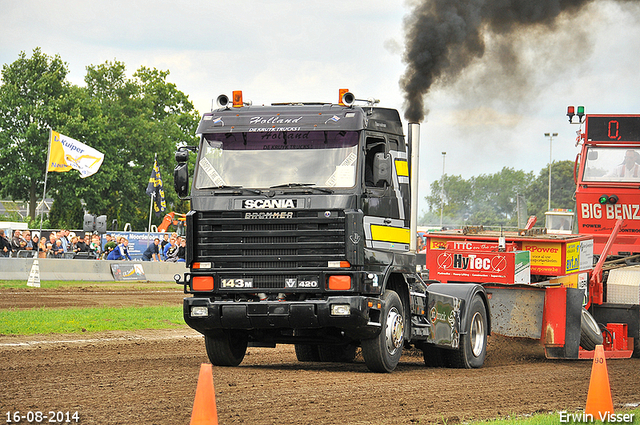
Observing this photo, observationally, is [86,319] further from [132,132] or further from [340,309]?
[132,132]

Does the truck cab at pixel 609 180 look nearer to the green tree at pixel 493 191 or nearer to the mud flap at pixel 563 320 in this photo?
the mud flap at pixel 563 320

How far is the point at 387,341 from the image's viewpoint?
10.5m

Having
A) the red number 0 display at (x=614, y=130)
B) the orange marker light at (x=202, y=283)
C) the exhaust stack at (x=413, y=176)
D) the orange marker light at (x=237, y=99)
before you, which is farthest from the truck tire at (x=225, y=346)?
the red number 0 display at (x=614, y=130)

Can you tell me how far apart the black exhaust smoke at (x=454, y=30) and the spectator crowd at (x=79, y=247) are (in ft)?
59.6

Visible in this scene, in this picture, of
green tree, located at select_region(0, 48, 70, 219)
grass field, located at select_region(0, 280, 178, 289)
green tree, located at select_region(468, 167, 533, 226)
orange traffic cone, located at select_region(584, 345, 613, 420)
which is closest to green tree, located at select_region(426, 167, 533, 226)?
green tree, located at select_region(468, 167, 533, 226)

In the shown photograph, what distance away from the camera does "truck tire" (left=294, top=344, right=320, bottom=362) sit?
12828 mm

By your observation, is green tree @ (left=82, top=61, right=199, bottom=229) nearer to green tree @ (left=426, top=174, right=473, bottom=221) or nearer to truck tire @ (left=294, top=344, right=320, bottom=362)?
green tree @ (left=426, top=174, right=473, bottom=221)

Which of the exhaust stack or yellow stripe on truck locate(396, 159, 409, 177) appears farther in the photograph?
the exhaust stack

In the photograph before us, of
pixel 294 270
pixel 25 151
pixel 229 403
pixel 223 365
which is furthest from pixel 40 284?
pixel 25 151

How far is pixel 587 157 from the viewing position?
1703 cm

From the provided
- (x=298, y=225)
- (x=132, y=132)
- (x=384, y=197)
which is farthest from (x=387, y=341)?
(x=132, y=132)

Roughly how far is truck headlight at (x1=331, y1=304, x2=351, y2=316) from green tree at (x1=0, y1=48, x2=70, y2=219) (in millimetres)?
53487

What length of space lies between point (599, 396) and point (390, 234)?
3821mm

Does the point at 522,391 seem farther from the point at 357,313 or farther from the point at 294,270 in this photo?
the point at 294,270
